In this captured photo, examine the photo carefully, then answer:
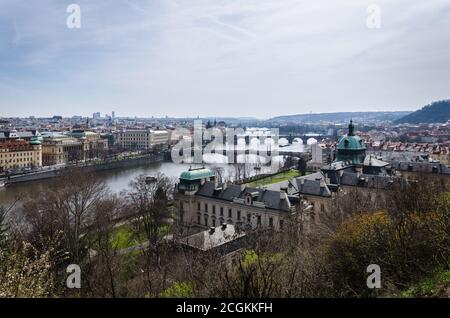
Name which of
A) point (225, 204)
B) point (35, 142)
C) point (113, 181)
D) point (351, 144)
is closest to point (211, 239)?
point (225, 204)

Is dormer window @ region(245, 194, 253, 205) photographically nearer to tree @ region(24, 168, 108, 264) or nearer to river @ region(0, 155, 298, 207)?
tree @ region(24, 168, 108, 264)

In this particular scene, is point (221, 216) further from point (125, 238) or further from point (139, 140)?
point (139, 140)

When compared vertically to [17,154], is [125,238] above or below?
below

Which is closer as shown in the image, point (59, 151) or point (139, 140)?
point (59, 151)

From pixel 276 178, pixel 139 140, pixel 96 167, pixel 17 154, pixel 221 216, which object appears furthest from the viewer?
pixel 139 140

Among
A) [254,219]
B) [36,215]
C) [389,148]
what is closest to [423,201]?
[254,219]
